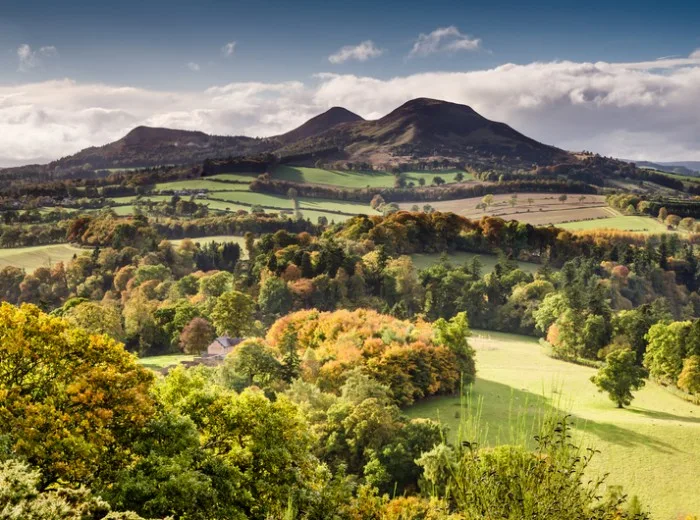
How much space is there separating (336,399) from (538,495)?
36.1 meters

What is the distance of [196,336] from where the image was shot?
87.4 metres

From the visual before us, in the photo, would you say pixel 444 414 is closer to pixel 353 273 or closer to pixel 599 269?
pixel 353 273

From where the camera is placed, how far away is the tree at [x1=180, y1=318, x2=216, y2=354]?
87.2 meters

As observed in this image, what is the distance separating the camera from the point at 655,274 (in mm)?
141500

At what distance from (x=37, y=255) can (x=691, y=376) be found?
144 meters

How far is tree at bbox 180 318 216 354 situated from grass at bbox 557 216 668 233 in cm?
13020

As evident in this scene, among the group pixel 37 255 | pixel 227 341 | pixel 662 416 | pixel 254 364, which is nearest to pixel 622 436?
pixel 662 416

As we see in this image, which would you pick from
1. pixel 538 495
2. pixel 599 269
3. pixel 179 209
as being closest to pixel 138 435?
pixel 538 495

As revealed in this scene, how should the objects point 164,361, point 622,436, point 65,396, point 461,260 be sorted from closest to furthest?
point 65,396 < point 622,436 < point 164,361 < point 461,260

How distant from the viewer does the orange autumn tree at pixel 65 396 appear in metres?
21.5

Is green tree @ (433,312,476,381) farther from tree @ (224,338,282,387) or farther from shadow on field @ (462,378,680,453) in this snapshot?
tree @ (224,338,282,387)

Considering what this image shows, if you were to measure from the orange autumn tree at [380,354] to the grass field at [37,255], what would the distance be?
89795mm

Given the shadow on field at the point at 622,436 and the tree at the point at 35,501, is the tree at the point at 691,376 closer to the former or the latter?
the shadow on field at the point at 622,436

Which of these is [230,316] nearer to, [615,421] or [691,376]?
[615,421]
